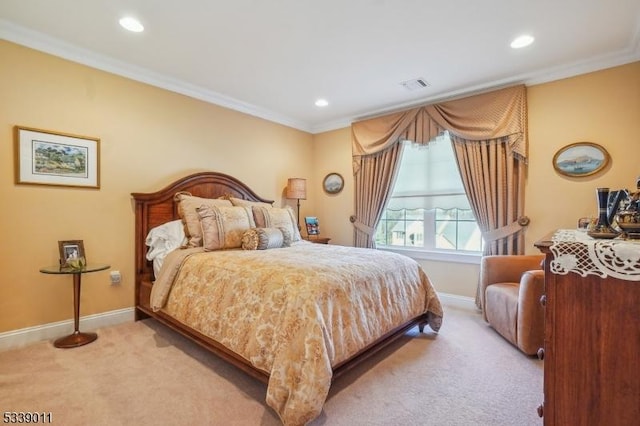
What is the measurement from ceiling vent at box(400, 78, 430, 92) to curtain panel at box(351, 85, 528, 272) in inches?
15.9

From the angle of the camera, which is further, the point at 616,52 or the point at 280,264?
the point at 616,52

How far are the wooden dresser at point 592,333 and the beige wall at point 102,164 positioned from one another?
340cm

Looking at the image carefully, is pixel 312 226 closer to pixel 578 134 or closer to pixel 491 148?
pixel 491 148

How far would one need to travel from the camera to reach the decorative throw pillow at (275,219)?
331cm

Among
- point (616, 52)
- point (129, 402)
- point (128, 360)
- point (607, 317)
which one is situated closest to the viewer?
point (607, 317)

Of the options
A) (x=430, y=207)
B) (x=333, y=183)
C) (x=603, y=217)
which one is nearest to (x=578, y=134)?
(x=430, y=207)

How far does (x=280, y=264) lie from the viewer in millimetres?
2102

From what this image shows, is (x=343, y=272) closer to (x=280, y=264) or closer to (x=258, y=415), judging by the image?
(x=280, y=264)

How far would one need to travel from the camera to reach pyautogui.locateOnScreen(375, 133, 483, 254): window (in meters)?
3.72

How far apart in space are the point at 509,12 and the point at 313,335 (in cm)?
258

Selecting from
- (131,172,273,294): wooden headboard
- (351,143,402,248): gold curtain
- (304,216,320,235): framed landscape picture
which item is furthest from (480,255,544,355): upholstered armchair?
(131,172,273,294): wooden headboard

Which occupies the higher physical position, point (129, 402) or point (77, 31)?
point (77, 31)

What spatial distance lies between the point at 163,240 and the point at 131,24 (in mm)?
1863

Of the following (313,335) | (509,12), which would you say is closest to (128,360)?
(313,335)
